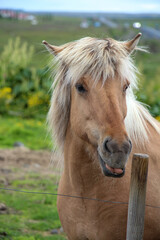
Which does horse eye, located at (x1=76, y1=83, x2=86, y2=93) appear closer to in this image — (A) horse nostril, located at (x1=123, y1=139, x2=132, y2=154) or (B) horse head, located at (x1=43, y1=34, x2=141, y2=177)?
(B) horse head, located at (x1=43, y1=34, x2=141, y2=177)

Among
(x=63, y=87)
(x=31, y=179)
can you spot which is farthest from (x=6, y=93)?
(x=63, y=87)

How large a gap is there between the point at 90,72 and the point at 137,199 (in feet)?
3.45

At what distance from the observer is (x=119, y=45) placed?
2.95 m

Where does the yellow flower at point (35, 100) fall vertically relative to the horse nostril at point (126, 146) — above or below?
below

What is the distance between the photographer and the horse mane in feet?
9.17

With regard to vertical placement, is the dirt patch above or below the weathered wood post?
below

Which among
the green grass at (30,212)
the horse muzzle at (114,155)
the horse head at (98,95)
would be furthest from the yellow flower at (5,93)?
the horse muzzle at (114,155)

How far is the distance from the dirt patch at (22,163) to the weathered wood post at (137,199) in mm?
4490

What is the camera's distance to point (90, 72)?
2785 mm

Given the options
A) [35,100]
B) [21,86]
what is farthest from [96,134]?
[21,86]

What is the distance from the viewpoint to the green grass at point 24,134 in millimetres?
9523

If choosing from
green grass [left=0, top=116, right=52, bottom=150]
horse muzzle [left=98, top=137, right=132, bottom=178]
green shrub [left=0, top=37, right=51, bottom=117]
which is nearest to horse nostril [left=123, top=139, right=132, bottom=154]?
horse muzzle [left=98, top=137, right=132, bottom=178]

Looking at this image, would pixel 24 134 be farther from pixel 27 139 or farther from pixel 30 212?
pixel 30 212

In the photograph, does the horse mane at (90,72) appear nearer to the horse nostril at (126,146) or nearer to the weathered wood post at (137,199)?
the horse nostril at (126,146)
